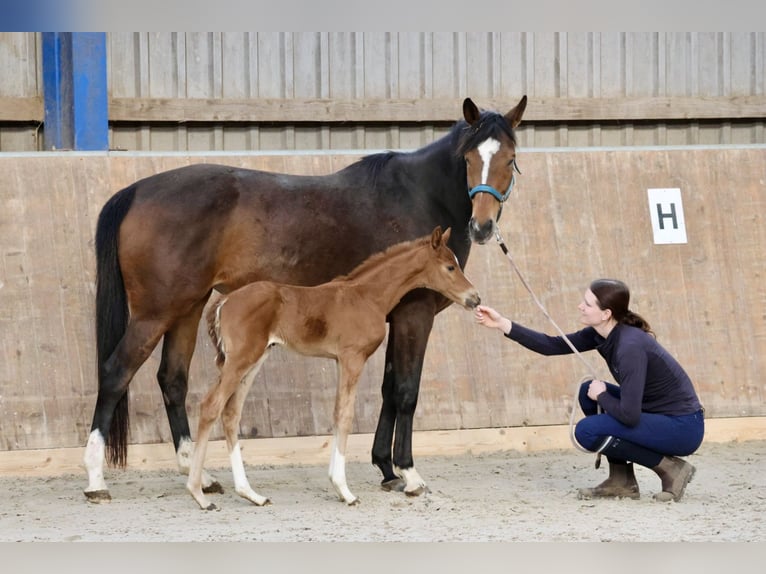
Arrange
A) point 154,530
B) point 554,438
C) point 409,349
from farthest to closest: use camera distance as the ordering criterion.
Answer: point 554,438 < point 409,349 < point 154,530

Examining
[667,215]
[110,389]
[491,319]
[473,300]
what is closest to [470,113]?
[473,300]

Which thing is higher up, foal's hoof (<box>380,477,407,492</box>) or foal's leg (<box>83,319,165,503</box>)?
foal's leg (<box>83,319,165,503</box>)

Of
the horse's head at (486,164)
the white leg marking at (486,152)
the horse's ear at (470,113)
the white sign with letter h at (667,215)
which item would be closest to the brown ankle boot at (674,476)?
the horse's head at (486,164)

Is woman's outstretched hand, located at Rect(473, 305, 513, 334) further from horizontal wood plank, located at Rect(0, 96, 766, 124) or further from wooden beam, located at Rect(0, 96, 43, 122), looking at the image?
wooden beam, located at Rect(0, 96, 43, 122)

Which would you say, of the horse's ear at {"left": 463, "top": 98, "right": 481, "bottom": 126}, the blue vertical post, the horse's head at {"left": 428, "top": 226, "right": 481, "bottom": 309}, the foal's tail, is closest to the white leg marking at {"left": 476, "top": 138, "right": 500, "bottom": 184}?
the horse's ear at {"left": 463, "top": 98, "right": 481, "bottom": 126}

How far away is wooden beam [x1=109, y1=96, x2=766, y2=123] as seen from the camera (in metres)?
8.77

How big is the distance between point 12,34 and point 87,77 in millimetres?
1158

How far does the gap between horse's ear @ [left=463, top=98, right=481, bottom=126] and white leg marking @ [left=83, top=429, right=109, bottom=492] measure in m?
2.50

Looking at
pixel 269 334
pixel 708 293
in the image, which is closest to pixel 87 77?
pixel 269 334

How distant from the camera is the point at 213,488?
18.6ft

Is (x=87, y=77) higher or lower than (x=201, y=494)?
higher

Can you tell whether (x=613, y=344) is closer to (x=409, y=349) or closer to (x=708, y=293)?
(x=409, y=349)

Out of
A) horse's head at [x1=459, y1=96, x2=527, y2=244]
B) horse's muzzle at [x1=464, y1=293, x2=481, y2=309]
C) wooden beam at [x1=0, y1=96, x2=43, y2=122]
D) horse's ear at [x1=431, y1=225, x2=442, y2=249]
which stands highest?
wooden beam at [x1=0, y1=96, x2=43, y2=122]

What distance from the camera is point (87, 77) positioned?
7824mm
